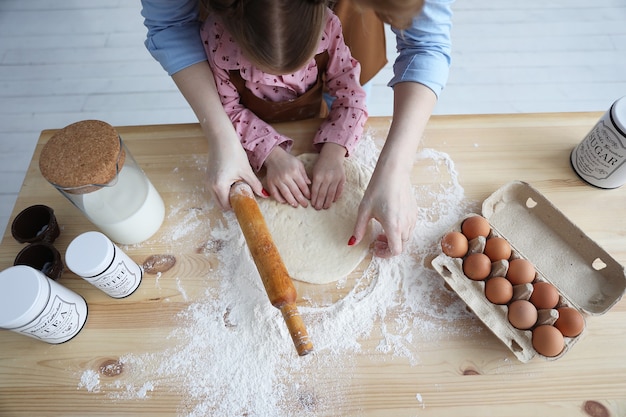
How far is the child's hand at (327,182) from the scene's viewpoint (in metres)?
0.85

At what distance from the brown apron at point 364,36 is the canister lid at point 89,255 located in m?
0.65

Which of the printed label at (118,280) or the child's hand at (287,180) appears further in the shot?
the child's hand at (287,180)

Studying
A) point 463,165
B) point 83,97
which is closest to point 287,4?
point 463,165

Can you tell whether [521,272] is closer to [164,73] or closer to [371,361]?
[371,361]

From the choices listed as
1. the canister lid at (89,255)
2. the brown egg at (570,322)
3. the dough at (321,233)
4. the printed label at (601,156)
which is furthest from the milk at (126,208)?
the printed label at (601,156)

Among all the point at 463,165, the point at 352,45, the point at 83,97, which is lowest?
the point at 83,97

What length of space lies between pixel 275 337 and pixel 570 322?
498 mm

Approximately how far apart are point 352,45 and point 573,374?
797 millimetres

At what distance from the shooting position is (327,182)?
0.85 metres

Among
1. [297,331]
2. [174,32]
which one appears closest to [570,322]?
A: [297,331]

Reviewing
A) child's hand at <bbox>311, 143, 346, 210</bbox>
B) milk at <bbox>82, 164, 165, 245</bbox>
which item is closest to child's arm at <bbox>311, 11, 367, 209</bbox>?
child's hand at <bbox>311, 143, 346, 210</bbox>

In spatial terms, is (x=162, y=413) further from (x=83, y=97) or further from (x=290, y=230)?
(x=83, y=97)

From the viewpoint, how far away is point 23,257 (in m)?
0.79

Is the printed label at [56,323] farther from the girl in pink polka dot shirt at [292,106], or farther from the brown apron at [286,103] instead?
the brown apron at [286,103]
